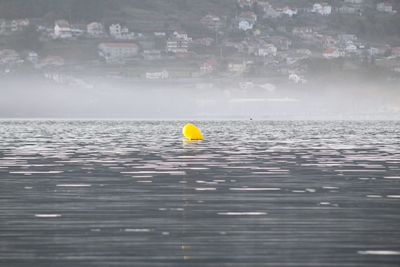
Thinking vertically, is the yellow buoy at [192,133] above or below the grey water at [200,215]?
below

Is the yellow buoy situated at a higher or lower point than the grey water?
lower

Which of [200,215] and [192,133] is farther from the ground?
[200,215]

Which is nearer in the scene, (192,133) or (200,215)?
(200,215)

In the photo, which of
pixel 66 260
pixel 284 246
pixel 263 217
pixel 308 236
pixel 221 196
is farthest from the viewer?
pixel 221 196

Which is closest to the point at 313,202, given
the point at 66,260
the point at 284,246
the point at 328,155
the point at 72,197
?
the point at 72,197

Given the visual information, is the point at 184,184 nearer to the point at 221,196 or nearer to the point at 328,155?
the point at 221,196

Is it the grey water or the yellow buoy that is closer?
the grey water

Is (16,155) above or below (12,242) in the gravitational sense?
below

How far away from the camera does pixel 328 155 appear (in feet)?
205

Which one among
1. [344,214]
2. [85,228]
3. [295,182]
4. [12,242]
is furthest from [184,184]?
[12,242]

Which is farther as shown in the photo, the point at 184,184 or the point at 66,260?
the point at 184,184

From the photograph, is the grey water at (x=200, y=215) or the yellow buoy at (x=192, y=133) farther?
the yellow buoy at (x=192, y=133)

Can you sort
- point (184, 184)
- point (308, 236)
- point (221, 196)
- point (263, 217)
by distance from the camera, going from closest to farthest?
point (308, 236)
point (263, 217)
point (221, 196)
point (184, 184)

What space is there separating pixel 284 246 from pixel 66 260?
4.45m
